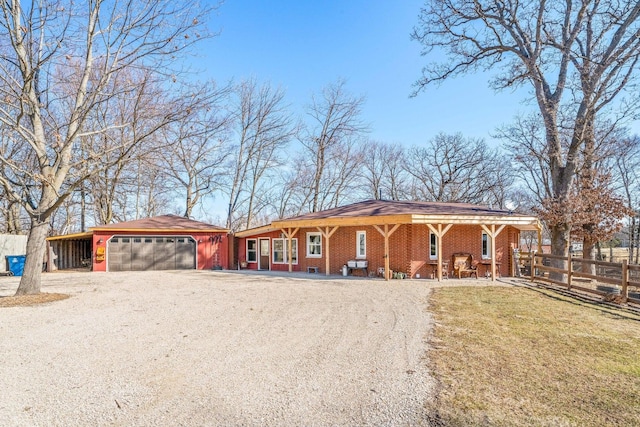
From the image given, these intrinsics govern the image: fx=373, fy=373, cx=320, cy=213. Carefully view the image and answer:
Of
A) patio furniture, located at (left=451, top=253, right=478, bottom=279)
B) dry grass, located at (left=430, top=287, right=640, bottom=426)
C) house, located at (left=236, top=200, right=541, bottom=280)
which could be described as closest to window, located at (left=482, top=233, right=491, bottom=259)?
house, located at (left=236, top=200, right=541, bottom=280)

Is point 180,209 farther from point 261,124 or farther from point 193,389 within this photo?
point 193,389

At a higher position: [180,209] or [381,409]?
[180,209]

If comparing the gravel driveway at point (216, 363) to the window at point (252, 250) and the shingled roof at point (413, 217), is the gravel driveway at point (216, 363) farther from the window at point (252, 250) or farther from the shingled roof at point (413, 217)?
the window at point (252, 250)

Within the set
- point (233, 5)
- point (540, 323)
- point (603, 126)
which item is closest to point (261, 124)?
point (233, 5)

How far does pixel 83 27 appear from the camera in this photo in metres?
8.77

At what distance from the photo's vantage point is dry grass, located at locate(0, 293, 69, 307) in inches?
327

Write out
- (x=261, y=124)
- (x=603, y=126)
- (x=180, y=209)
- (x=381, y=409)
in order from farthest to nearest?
(x=180, y=209) → (x=261, y=124) → (x=603, y=126) → (x=381, y=409)

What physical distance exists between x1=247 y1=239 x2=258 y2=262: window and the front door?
256 millimetres

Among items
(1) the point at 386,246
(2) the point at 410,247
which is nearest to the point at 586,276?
(2) the point at 410,247

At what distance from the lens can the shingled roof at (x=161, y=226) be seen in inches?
717

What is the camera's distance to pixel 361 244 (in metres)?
15.1

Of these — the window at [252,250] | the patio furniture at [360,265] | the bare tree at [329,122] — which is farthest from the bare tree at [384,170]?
the patio furniture at [360,265]

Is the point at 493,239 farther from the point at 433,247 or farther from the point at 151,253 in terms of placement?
the point at 151,253

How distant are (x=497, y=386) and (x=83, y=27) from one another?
1079 cm
